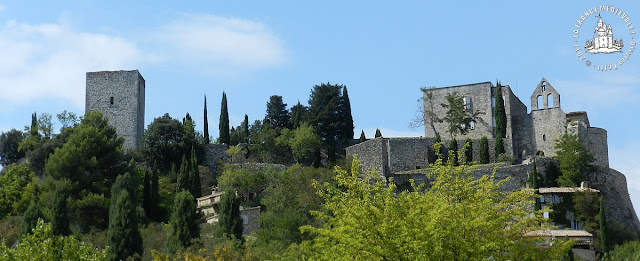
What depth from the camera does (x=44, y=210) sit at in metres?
45.3

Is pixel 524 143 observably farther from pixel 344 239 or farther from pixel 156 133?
pixel 344 239

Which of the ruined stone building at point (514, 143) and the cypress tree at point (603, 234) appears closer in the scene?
the cypress tree at point (603, 234)

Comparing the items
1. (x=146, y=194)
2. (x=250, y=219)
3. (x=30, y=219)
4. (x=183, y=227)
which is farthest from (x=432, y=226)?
(x=146, y=194)

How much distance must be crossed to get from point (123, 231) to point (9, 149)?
2529 centimetres

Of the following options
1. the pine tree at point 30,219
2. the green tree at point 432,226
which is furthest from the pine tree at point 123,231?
the green tree at point 432,226

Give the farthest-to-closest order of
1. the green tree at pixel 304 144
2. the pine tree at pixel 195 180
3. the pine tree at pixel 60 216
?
the green tree at pixel 304 144 < the pine tree at pixel 195 180 < the pine tree at pixel 60 216

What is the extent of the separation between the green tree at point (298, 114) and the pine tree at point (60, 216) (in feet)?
73.6

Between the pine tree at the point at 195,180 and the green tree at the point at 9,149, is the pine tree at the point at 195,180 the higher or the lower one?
the lower one

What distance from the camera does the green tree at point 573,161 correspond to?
52656mm

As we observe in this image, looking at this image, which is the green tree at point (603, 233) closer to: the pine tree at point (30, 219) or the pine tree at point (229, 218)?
the pine tree at point (229, 218)

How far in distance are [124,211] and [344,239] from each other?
70.0 feet

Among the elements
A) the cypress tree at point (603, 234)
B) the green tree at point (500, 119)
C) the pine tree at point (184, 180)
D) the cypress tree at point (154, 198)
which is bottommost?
the cypress tree at point (603, 234)

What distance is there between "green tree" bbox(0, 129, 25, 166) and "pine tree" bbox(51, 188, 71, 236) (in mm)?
20004

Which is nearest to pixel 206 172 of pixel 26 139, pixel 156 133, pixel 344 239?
pixel 156 133
